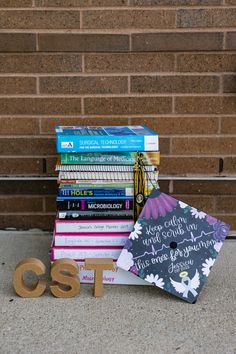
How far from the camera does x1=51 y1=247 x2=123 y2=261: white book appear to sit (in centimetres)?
262

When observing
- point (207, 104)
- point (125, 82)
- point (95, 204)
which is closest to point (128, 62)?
point (125, 82)

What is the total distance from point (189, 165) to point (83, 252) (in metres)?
1.00

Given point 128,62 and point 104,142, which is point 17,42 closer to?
point 128,62

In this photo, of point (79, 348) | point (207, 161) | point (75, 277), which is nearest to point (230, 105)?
point (207, 161)

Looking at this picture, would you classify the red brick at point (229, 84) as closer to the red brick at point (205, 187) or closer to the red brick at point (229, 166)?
the red brick at point (229, 166)

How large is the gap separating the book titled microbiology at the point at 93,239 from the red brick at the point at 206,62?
1147mm

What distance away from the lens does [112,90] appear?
321 cm

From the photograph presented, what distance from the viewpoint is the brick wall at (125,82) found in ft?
10.2

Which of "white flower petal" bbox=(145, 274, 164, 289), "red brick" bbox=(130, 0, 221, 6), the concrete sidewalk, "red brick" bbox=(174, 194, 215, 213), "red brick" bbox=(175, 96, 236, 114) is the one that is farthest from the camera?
"red brick" bbox=(174, 194, 215, 213)

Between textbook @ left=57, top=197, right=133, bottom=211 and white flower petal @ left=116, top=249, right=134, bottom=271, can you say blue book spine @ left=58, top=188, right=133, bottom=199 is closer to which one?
textbook @ left=57, top=197, right=133, bottom=211

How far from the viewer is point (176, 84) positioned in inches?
126

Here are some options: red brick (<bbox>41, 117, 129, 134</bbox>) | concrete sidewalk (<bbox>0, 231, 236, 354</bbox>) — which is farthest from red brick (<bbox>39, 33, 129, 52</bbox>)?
concrete sidewalk (<bbox>0, 231, 236, 354</bbox>)

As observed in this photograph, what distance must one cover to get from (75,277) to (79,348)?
0.44 meters

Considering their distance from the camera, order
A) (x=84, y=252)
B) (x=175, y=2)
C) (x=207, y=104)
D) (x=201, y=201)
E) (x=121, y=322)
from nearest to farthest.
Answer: (x=121, y=322)
(x=84, y=252)
(x=175, y=2)
(x=207, y=104)
(x=201, y=201)
